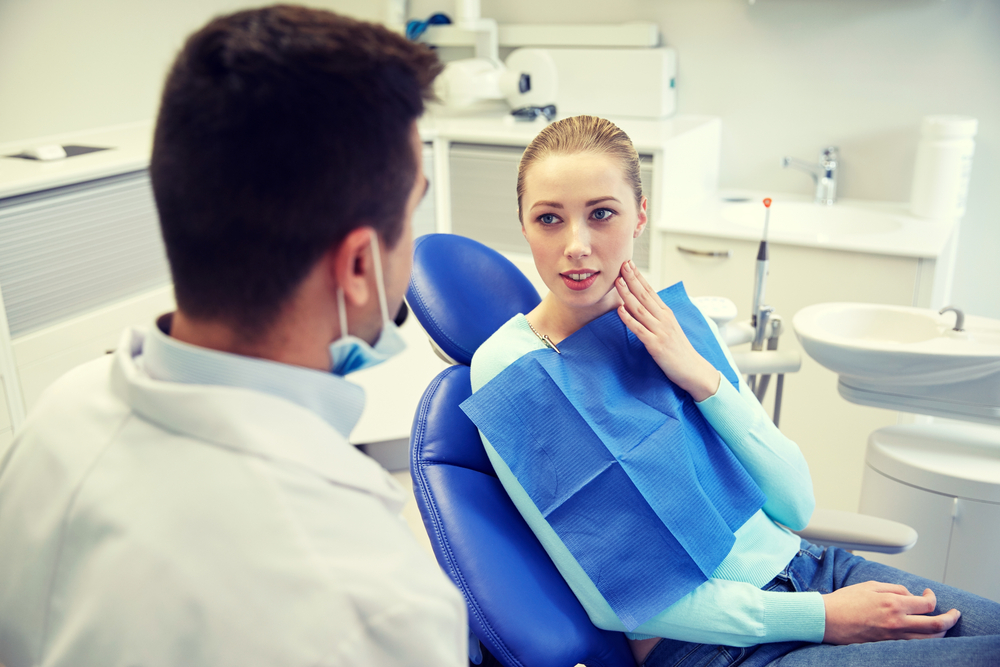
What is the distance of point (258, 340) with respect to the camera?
27.1 inches

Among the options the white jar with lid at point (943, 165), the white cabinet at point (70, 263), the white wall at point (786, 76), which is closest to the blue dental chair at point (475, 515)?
the white cabinet at point (70, 263)

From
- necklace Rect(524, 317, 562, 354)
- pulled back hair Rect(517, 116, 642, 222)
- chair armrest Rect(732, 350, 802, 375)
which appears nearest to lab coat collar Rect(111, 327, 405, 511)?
necklace Rect(524, 317, 562, 354)

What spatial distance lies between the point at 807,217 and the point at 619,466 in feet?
5.70

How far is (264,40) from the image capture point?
63cm

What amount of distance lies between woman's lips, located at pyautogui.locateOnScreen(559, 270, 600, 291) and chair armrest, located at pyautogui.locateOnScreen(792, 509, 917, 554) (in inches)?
22.6

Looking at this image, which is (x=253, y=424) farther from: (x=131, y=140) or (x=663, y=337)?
(x=131, y=140)

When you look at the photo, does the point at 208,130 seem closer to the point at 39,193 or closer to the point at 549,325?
the point at 549,325

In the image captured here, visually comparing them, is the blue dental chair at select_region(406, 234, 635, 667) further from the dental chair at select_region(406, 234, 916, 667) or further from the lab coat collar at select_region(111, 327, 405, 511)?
the lab coat collar at select_region(111, 327, 405, 511)

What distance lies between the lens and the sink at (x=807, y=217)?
8.11 ft

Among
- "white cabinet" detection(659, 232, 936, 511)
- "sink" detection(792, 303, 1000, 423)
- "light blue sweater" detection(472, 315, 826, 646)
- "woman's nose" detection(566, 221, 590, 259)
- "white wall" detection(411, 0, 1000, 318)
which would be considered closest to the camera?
"light blue sweater" detection(472, 315, 826, 646)

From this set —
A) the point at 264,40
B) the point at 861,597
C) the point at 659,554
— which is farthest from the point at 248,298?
the point at 861,597

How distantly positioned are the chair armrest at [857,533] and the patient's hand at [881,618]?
0.48 ft

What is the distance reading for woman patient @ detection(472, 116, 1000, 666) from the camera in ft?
3.68

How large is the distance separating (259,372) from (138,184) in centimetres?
191
